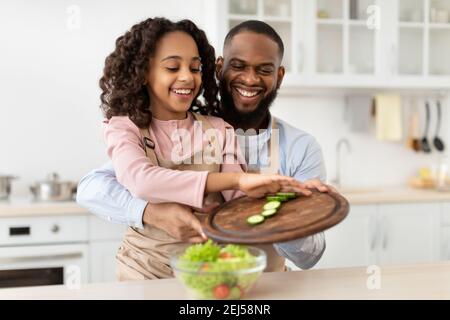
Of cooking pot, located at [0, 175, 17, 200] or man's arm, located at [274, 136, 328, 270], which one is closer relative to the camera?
man's arm, located at [274, 136, 328, 270]

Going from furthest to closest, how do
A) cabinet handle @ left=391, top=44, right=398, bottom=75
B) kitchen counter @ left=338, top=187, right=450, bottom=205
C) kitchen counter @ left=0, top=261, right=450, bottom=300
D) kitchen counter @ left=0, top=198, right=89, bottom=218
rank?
cabinet handle @ left=391, top=44, right=398, bottom=75
kitchen counter @ left=338, top=187, right=450, bottom=205
kitchen counter @ left=0, top=198, right=89, bottom=218
kitchen counter @ left=0, top=261, right=450, bottom=300

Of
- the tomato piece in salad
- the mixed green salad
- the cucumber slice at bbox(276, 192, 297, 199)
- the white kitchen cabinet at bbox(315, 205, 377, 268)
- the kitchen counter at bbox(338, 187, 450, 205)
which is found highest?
the cucumber slice at bbox(276, 192, 297, 199)

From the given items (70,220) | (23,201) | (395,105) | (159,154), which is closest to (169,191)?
(159,154)

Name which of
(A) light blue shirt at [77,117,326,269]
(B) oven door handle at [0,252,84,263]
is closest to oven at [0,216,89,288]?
(B) oven door handle at [0,252,84,263]

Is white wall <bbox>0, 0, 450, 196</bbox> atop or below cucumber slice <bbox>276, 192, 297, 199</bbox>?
atop

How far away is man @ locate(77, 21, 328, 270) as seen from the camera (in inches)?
55.3

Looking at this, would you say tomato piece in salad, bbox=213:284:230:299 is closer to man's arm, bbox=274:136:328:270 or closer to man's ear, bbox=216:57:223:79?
man's arm, bbox=274:136:328:270

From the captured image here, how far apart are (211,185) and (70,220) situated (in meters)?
1.72

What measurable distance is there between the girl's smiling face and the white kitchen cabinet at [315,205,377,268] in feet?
6.23

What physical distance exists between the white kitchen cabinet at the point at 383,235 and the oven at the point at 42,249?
1.32m

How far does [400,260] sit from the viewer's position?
318 centimetres

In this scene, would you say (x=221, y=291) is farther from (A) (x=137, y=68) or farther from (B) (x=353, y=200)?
(B) (x=353, y=200)

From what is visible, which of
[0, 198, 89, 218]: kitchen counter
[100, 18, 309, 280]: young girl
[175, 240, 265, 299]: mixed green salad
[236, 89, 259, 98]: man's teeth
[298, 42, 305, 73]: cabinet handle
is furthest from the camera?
[298, 42, 305, 73]: cabinet handle
